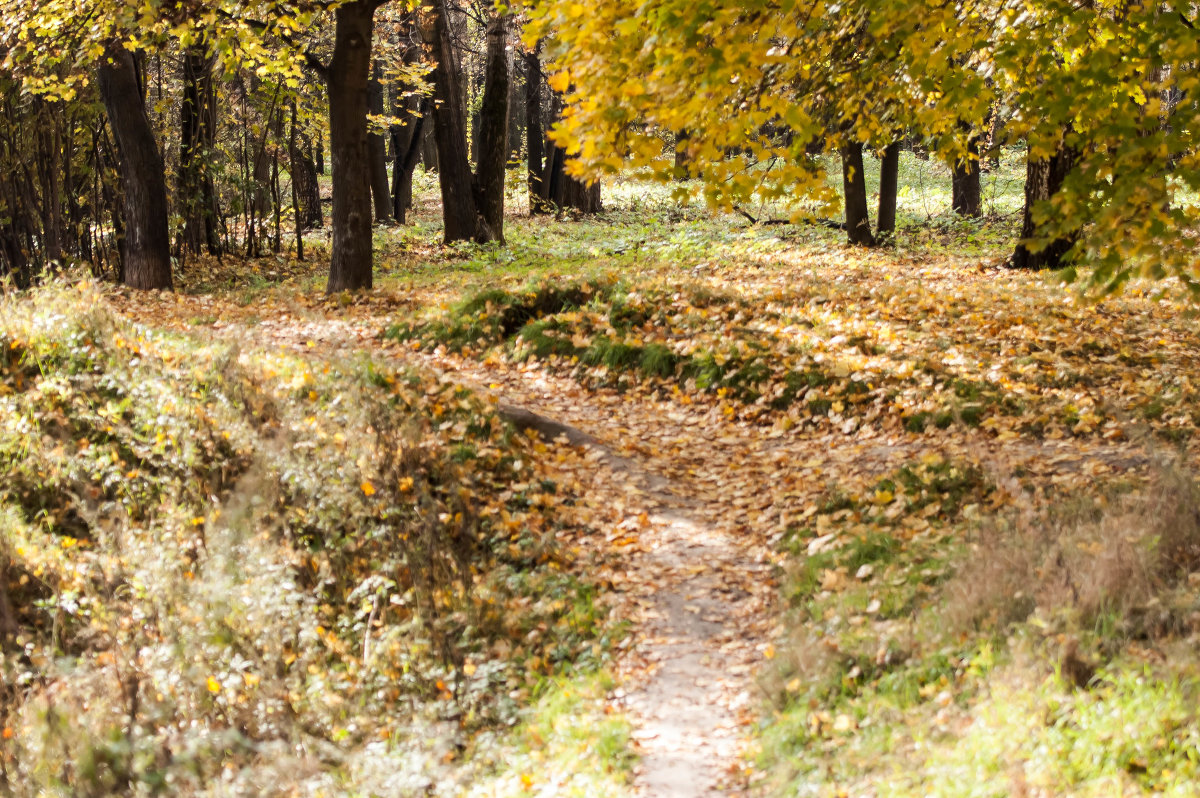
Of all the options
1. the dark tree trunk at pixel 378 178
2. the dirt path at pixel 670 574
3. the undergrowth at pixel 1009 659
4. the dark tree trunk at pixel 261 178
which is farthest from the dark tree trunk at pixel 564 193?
the undergrowth at pixel 1009 659

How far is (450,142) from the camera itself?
17.0 meters

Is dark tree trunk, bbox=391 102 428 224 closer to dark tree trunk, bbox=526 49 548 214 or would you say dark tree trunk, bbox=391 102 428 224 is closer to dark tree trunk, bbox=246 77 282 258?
dark tree trunk, bbox=526 49 548 214

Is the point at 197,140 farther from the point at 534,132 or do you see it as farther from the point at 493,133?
the point at 534,132

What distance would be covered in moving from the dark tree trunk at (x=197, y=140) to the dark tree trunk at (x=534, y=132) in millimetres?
8582

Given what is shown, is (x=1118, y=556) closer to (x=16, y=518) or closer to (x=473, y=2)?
(x=16, y=518)

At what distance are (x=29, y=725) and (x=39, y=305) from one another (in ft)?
17.3

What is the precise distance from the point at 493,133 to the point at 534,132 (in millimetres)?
8292

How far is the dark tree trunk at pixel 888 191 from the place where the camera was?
1566 centimetres

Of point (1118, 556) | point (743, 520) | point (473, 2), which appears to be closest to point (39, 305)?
point (743, 520)

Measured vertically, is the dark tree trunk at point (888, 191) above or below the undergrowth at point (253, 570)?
above

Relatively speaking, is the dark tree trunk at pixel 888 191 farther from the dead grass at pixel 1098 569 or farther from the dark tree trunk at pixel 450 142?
the dead grass at pixel 1098 569

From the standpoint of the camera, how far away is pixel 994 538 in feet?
16.5

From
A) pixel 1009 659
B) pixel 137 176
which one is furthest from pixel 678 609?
pixel 137 176

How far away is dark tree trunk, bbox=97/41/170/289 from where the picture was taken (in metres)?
13.4
